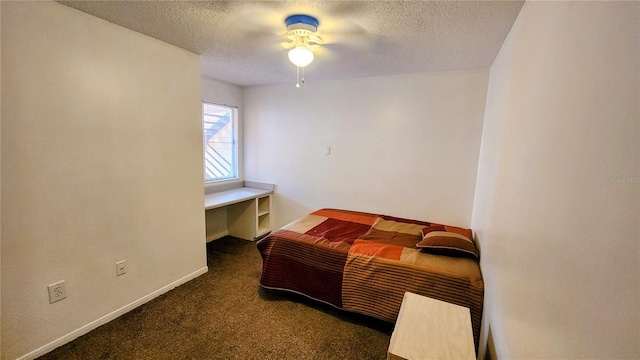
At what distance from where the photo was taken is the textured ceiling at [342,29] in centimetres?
154

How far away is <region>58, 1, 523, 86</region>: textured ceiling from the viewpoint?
154cm

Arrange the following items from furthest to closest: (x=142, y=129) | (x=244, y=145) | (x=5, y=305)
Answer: (x=244, y=145) → (x=142, y=129) → (x=5, y=305)

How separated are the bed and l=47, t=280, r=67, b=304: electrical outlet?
4.38 ft

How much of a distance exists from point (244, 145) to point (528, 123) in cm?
361

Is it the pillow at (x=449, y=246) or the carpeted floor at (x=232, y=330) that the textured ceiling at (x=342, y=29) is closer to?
the pillow at (x=449, y=246)

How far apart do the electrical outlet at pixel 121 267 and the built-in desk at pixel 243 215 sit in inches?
58.6

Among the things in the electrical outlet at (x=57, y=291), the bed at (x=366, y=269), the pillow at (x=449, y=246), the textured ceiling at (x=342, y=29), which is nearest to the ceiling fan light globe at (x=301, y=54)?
the textured ceiling at (x=342, y=29)

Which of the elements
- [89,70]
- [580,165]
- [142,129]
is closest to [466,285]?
[580,165]

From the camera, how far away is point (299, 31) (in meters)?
1.76

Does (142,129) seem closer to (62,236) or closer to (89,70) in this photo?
(89,70)

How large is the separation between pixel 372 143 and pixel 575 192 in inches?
103

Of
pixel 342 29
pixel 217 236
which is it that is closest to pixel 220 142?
pixel 217 236

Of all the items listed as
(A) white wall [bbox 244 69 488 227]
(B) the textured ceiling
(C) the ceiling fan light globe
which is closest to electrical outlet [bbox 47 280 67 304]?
(B) the textured ceiling

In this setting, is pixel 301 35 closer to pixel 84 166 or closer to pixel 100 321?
pixel 84 166
